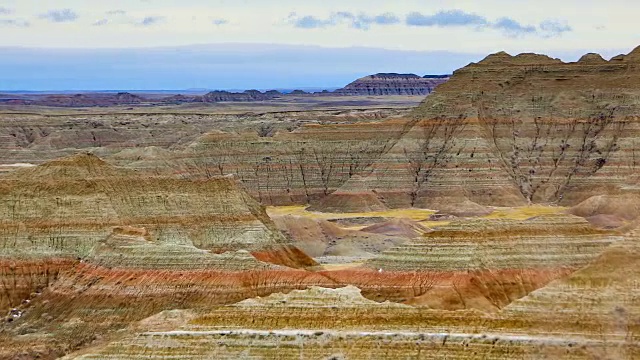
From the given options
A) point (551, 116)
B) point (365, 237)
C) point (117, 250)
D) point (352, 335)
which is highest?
point (551, 116)

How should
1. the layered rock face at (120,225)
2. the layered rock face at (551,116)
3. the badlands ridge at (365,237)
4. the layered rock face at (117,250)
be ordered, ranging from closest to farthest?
the badlands ridge at (365,237)
the layered rock face at (117,250)
the layered rock face at (120,225)
the layered rock face at (551,116)

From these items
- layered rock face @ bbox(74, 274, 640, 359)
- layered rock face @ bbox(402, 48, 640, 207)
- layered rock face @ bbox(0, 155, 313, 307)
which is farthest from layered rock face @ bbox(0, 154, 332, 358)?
layered rock face @ bbox(402, 48, 640, 207)

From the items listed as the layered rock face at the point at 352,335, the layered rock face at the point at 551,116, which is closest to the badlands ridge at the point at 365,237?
the layered rock face at the point at 352,335

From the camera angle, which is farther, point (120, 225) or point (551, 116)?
point (551, 116)

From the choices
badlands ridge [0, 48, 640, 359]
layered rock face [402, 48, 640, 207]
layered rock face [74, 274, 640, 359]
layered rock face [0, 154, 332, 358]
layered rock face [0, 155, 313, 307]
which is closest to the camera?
layered rock face [74, 274, 640, 359]

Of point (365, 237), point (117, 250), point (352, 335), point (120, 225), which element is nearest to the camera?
point (352, 335)

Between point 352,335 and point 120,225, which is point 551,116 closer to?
point 120,225

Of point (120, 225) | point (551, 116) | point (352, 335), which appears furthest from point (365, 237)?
point (352, 335)

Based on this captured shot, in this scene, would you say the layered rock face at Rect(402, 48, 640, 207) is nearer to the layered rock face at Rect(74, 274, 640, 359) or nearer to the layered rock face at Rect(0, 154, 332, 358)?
the layered rock face at Rect(0, 154, 332, 358)

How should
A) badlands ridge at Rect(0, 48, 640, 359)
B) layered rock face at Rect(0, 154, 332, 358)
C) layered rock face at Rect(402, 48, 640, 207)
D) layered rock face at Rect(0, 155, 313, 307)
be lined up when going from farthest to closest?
layered rock face at Rect(402, 48, 640, 207), layered rock face at Rect(0, 155, 313, 307), layered rock face at Rect(0, 154, 332, 358), badlands ridge at Rect(0, 48, 640, 359)

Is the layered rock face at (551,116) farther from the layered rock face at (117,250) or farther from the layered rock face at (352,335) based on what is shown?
the layered rock face at (352,335)

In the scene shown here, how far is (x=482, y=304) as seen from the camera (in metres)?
59.7

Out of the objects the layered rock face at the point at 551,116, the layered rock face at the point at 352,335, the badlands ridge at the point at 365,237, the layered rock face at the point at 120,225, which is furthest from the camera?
the layered rock face at the point at 551,116

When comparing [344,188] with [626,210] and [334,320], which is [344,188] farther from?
[334,320]
